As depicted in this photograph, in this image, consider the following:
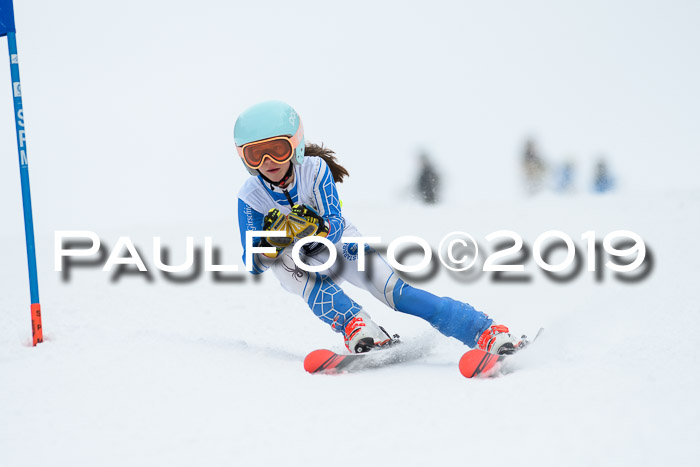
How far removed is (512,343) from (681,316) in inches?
71.0

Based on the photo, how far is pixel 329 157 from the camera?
3.98 metres

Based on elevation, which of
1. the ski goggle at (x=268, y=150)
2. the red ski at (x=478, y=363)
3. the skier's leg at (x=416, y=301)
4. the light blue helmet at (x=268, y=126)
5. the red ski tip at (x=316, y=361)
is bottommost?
the red ski tip at (x=316, y=361)

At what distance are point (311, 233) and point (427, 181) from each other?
9.12 m

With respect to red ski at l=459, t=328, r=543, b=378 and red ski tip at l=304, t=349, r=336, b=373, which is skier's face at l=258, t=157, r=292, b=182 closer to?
red ski tip at l=304, t=349, r=336, b=373

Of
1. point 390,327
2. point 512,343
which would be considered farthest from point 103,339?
point 390,327

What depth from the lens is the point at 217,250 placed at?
8898 mm

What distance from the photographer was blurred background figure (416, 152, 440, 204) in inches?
482

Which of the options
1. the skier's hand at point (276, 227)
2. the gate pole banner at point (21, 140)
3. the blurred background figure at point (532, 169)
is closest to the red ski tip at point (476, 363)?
the skier's hand at point (276, 227)

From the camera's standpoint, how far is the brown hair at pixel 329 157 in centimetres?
395

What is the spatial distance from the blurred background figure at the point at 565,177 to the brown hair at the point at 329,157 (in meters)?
9.94

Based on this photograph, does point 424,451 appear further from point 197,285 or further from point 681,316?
point 197,285

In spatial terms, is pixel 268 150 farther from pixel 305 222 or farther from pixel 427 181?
pixel 427 181

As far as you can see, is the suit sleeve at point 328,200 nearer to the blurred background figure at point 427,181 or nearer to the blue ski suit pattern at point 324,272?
the blue ski suit pattern at point 324,272

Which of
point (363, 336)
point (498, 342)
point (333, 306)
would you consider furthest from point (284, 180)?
point (498, 342)
